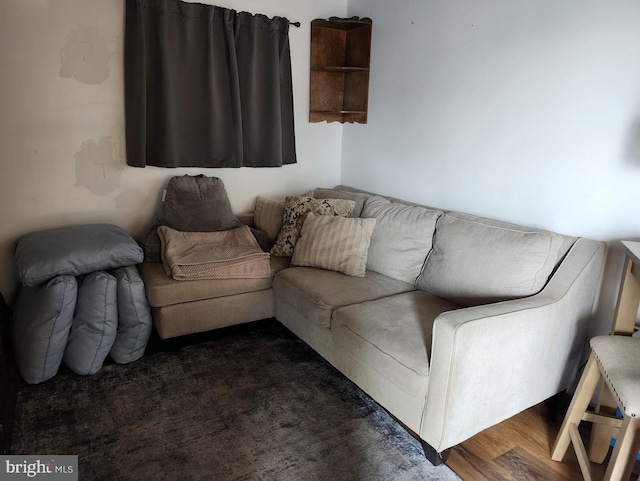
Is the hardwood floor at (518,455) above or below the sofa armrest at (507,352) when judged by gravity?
below

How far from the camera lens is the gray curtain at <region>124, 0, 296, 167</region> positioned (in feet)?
8.64

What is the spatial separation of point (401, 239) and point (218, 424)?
137 centimetres

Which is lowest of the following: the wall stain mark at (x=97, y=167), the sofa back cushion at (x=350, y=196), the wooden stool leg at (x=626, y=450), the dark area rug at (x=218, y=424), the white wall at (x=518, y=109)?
the dark area rug at (x=218, y=424)

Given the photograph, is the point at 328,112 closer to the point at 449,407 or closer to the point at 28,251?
the point at 28,251

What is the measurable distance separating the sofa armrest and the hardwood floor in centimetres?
16

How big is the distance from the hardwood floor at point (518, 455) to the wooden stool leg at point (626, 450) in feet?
1.06

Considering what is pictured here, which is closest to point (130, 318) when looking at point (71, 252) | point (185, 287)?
point (185, 287)

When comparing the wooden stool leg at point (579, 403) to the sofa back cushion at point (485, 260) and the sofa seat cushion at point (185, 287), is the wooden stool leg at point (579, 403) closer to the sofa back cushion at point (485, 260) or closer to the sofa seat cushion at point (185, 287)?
the sofa back cushion at point (485, 260)

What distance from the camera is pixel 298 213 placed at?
2844mm

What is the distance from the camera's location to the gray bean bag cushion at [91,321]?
2121mm

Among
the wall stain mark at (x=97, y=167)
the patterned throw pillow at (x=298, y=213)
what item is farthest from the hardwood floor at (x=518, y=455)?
the wall stain mark at (x=97, y=167)

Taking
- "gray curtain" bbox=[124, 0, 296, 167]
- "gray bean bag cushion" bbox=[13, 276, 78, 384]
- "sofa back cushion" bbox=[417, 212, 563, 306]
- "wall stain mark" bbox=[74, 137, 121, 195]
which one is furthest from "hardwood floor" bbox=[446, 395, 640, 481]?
"wall stain mark" bbox=[74, 137, 121, 195]

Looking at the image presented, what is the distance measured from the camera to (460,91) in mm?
2502

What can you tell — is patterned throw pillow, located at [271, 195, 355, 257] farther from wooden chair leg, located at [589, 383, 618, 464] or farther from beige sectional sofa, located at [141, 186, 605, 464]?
wooden chair leg, located at [589, 383, 618, 464]
